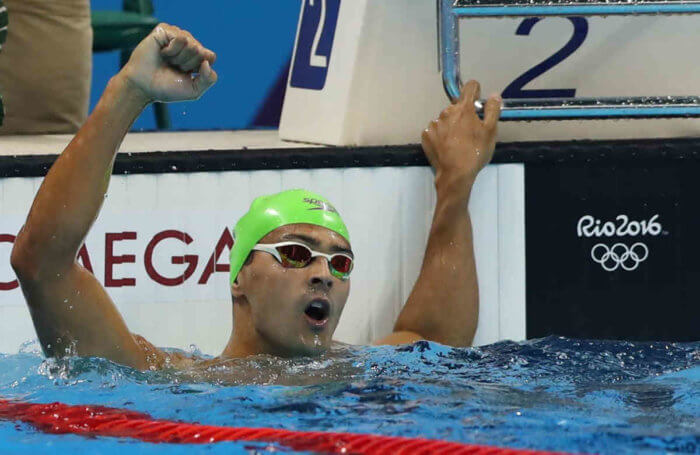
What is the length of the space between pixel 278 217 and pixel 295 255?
0.10 meters

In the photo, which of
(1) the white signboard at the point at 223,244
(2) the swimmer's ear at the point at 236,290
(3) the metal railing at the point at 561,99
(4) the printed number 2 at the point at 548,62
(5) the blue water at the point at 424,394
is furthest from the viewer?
(4) the printed number 2 at the point at 548,62

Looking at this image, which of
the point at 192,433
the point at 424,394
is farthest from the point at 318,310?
the point at 192,433

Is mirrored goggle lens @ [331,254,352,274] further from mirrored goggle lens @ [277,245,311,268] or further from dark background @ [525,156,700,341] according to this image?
dark background @ [525,156,700,341]

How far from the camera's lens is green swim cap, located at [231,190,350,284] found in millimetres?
2730

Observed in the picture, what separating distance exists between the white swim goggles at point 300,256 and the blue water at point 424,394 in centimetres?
20

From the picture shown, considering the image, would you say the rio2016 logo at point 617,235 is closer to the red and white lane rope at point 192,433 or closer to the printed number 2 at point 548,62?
the printed number 2 at point 548,62

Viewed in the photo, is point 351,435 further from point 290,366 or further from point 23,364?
point 23,364

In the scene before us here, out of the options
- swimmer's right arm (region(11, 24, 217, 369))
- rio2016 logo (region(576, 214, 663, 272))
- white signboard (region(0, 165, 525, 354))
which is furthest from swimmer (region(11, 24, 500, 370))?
rio2016 logo (region(576, 214, 663, 272))

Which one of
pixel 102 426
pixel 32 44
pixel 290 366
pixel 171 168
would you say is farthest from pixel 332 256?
pixel 32 44

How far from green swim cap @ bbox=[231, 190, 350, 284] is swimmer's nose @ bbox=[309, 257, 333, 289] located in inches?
4.1

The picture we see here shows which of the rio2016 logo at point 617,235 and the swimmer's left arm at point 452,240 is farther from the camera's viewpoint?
the rio2016 logo at point 617,235

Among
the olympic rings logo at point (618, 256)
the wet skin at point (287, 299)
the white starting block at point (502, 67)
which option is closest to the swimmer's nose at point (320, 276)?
the wet skin at point (287, 299)

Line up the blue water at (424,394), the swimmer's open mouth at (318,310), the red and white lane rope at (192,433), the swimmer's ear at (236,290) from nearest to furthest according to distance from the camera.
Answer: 1. the red and white lane rope at (192,433)
2. the blue water at (424,394)
3. the swimmer's open mouth at (318,310)
4. the swimmer's ear at (236,290)

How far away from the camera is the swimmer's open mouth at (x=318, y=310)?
264cm
